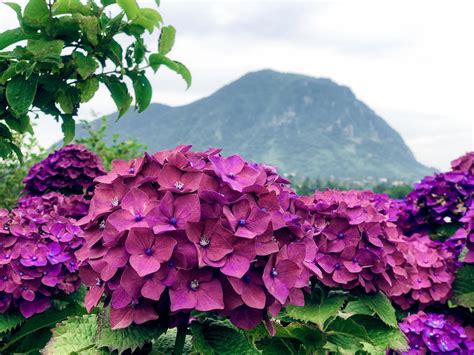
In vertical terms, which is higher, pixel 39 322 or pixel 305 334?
pixel 305 334

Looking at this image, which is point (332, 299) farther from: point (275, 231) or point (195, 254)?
point (195, 254)

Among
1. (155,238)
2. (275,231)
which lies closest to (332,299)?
(275,231)

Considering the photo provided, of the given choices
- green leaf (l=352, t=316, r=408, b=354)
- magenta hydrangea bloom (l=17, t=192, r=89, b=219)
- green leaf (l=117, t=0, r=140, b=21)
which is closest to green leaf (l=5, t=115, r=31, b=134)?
magenta hydrangea bloom (l=17, t=192, r=89, b=219)

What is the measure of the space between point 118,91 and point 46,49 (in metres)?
0.50

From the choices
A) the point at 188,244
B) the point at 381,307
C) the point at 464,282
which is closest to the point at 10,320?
the point at 188,244

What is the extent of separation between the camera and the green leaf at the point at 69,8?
108 inches

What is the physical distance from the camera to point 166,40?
2967 millimetres

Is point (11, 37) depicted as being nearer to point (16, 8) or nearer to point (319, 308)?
point (16, 8)

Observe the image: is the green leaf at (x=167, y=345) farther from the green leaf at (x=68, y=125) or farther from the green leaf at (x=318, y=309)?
the green leaf at (x=68, y=125)

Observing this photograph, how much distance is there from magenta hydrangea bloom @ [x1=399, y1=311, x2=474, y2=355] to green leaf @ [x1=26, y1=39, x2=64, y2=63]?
2483 mm

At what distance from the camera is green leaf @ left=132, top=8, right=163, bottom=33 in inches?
112

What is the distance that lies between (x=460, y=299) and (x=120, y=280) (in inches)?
109

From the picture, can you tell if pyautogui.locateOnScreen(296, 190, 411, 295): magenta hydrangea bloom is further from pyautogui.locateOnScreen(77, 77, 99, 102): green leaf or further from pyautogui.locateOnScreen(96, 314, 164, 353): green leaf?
pyautogui.locateOnScreen(77, 77, 99, 102): green leaf

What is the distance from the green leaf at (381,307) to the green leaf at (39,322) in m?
1.55
